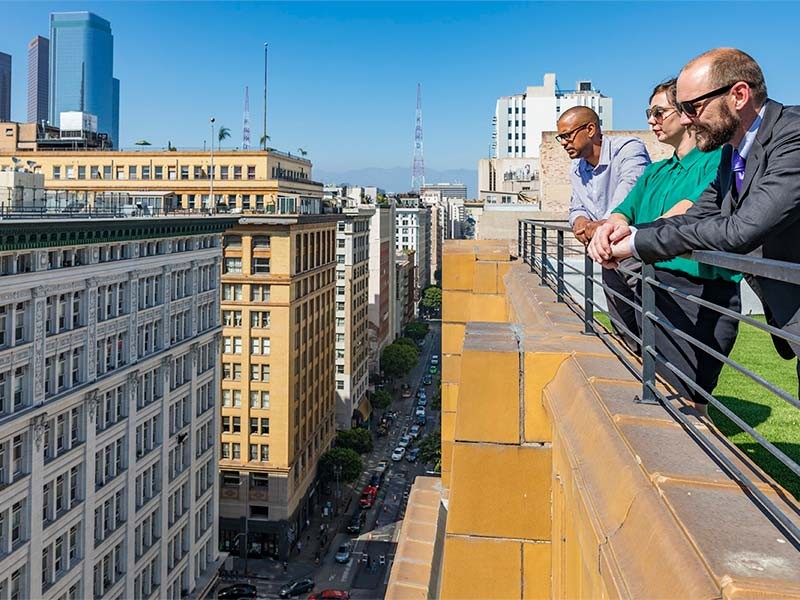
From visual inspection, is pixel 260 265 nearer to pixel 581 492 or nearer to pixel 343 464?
pixel 343 464

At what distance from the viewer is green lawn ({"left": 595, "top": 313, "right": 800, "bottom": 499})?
18.8 ft

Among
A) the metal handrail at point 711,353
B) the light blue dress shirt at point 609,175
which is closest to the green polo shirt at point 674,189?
the metal handrail at point 711,353

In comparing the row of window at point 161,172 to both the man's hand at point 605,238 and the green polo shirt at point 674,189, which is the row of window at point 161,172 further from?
the man's hand at point 605,238

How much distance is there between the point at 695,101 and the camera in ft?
11.0

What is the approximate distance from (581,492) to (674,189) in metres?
2.82

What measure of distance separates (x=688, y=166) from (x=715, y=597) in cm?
386

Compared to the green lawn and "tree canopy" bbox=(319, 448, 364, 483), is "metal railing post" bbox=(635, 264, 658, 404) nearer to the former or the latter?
the green lawn

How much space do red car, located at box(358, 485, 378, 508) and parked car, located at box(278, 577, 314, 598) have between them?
540 inches

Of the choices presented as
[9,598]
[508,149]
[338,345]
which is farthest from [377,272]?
[9,598]

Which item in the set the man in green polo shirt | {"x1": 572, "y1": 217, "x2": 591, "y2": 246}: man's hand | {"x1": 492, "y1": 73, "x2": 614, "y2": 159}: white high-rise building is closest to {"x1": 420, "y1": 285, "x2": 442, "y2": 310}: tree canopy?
{"x1": 492, "y1": 73, "x2": 614, "y2": 159}: white high-rise building

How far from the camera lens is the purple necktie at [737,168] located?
358cm

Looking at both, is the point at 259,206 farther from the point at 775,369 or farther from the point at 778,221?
the point at 778,221

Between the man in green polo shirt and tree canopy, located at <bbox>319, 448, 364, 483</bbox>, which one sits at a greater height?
the man in green polo shirt

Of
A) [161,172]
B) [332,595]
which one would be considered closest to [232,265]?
[161,172]
